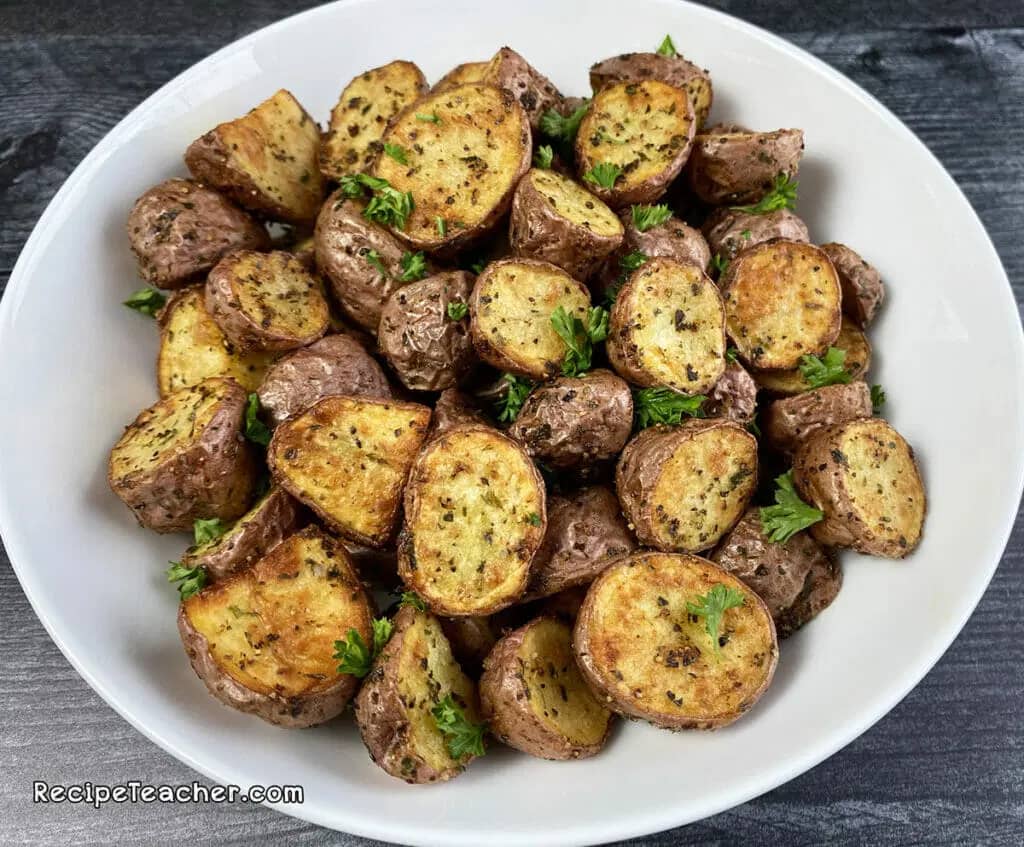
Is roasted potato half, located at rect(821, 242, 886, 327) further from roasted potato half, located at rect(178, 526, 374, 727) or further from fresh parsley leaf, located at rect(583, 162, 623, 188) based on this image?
roasted potato half, located at rect(178, 526, 374, 727)

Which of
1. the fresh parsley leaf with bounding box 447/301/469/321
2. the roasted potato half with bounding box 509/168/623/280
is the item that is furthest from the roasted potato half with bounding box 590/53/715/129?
the fresh parsley leaf with bounding box 447/301/469/321

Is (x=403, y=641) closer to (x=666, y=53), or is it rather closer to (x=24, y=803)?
(x=24, y=803)

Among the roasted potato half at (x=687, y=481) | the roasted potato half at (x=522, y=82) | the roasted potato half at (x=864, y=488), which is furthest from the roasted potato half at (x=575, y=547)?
the roasted potato half at (x=522, y=82)

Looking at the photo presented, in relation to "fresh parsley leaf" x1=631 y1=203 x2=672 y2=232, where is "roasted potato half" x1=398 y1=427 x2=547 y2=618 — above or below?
below

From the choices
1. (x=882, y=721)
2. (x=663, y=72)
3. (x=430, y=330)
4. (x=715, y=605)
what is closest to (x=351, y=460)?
(x=430, y=330)

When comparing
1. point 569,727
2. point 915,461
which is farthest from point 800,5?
point 569,727

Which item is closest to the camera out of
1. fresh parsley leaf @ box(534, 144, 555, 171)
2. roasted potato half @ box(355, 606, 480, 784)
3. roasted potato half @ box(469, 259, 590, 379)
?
roasted potato half @ box(355, 606, 480, 784)

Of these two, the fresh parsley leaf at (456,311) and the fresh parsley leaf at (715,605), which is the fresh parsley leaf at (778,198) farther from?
the fresh parsley leaf at (715,605)

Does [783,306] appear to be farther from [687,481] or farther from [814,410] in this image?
[687,481]
